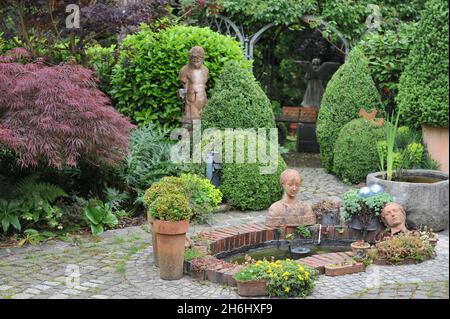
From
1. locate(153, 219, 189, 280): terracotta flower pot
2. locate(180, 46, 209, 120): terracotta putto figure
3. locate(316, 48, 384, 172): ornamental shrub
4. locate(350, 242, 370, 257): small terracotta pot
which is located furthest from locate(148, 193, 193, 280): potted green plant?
locate(316, 48, 384, 172): ornamental shrub

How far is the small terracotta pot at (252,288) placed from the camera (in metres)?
5.48

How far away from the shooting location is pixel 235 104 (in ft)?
30.1

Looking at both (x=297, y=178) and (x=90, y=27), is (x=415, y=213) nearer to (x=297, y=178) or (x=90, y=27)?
(x=297, y=178)

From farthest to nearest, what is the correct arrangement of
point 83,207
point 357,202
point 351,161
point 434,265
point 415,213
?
point 351,161, point 83,207, point 415,213, point 357,202, point 434,265

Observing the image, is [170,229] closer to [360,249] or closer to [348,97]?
[360,249]

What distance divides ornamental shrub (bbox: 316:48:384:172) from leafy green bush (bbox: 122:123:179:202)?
105 inches

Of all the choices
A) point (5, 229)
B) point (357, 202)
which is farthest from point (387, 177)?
point (5, 229)

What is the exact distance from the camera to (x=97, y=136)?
7176 millimetres

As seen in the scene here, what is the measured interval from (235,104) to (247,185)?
1312 millimetres

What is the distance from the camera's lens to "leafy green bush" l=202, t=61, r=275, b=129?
918 centimetres

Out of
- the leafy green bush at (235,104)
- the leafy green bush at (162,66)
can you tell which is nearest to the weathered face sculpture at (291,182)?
the leafy green bush at (235,104)

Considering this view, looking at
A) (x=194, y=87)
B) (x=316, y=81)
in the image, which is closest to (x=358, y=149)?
(x=194, y=87)

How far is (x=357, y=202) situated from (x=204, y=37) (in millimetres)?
4220

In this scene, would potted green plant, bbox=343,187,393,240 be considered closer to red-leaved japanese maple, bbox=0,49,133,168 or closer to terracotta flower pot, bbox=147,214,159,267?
terracotta flower pot, bbox=147,214,159,267
